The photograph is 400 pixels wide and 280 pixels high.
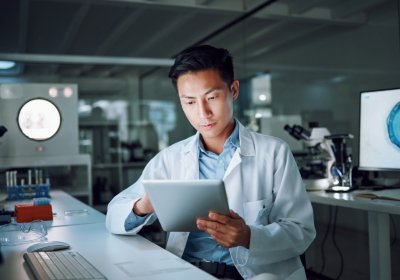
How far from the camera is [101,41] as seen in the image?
20.1 ft

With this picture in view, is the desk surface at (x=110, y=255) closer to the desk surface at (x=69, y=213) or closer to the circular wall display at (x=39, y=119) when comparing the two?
the desk surface at (x=69, y=213)

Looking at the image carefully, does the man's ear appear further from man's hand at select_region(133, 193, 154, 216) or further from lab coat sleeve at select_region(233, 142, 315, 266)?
man's hand at select_region(133, 193, 154, 216)

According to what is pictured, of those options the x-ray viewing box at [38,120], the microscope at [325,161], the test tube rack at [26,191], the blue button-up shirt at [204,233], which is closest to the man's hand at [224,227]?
the blue button-up shirt at [204,233]

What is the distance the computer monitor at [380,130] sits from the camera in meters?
2.18

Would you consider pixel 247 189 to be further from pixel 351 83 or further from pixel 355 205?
pixel 351 83

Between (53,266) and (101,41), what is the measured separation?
539cm

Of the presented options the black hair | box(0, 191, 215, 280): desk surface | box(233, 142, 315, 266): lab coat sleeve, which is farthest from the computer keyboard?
the black hair

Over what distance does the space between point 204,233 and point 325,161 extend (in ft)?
5.12

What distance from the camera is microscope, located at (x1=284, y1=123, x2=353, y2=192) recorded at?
244 centimetres

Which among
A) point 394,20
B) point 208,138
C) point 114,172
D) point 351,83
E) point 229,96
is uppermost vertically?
point 394,20

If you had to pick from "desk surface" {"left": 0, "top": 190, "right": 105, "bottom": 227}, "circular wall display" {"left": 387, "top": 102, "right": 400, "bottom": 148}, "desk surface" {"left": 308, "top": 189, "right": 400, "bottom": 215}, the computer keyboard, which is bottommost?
"desk surface" {"left": 0, "top": 190, "right": 105, "bottom": 227}

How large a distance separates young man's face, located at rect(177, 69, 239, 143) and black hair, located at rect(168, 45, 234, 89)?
0.02 meters

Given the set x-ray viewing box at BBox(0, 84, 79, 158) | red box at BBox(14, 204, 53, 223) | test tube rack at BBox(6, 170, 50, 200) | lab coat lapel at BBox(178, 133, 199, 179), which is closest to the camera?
lab coat lapel at BBox(178, 133, 199, 179)

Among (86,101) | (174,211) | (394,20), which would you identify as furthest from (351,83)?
(86,101)
